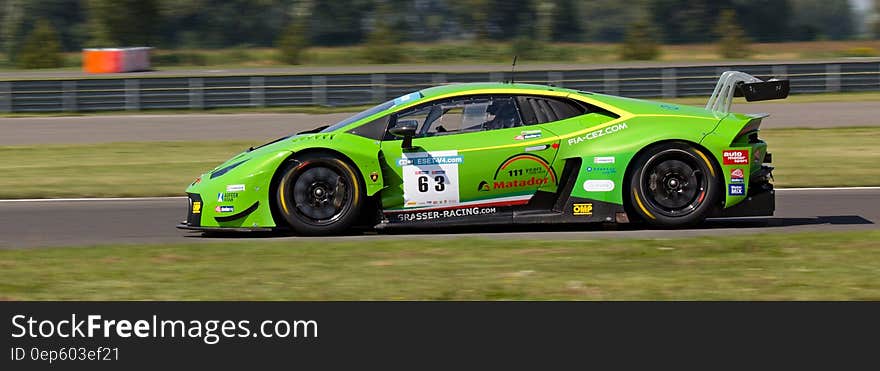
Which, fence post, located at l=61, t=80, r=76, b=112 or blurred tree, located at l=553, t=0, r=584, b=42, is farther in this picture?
blurred tree, located at l=553, t=0, r=584, b=42

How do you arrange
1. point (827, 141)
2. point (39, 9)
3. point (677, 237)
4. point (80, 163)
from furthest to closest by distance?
point (39, 9) → point (827, 141) → point (80, 163) → point (677, 237)

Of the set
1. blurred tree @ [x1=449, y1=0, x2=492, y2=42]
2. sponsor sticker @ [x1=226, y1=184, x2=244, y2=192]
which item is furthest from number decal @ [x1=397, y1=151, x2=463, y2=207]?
blurred tree @ [x1=449, y1=0, x2=492, y2=42]

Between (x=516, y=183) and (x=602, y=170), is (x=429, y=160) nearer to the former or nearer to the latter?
(x=516, y=183)

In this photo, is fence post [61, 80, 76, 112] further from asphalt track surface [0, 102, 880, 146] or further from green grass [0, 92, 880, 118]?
asphalt track surface [0, 102, 880, 146]

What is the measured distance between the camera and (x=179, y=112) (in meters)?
29.4

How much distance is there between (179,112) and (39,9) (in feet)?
163

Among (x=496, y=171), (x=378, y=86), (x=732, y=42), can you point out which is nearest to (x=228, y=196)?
(x=496, y=171)

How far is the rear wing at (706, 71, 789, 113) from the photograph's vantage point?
999 centimetres

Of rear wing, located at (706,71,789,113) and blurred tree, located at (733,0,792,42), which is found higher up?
blurred tree, located at (733,0,792,42)

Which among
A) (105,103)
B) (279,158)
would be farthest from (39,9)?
(279,158)

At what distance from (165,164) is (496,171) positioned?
850 centimetres

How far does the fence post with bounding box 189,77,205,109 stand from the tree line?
119 ft

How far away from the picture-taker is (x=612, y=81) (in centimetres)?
3030
